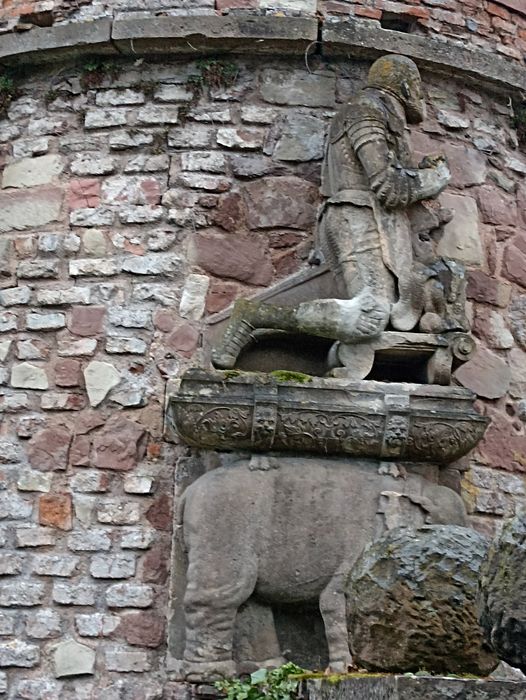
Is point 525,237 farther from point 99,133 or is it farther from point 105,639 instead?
point 105,639

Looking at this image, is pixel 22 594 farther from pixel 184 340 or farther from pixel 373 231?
pixel 373 231

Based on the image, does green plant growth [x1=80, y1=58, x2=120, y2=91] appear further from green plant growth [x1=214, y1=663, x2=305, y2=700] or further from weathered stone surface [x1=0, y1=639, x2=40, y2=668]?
green plant growth [x1=214, y1=663, x2=305, y2=700]

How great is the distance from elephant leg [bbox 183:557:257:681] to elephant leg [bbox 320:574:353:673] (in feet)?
0.98

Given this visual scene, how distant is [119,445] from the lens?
5.80m

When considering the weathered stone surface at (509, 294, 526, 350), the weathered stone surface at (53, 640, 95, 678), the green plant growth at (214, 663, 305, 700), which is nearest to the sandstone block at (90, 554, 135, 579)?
the weathered stone surface at (53, 640, 95, 678)

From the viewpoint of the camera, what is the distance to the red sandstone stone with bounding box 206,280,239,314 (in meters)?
6.02

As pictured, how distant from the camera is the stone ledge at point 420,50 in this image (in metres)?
6.46

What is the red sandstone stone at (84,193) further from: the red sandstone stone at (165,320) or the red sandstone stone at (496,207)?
the red sandstone stone at (496,207)

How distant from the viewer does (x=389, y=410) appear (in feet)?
17.9

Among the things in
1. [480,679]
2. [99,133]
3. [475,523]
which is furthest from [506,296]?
[480,679]

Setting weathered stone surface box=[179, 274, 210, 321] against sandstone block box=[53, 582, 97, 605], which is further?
weathered stone surface box=[179, 274, 210, 321]

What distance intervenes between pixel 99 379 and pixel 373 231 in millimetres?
1384

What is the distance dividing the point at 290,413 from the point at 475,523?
110cm

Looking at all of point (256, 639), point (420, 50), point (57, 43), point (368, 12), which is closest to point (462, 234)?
point (420, 50)
